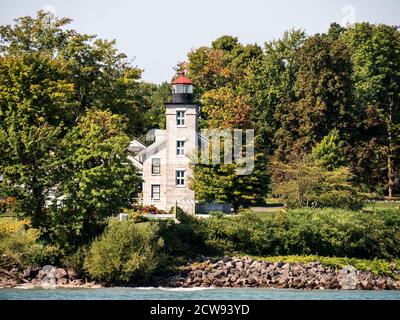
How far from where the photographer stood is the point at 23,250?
42281 millimetres

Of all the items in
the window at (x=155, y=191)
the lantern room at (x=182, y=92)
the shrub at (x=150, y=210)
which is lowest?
the shrub at (x=150, y=210)

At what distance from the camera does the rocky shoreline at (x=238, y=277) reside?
1623 inches

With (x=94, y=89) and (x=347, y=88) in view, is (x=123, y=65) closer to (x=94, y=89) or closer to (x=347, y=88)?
(x=94, y=89)

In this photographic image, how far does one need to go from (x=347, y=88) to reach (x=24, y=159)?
2634cm

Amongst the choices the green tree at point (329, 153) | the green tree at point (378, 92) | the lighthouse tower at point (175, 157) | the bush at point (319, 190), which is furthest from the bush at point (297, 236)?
the green tree at point (378, 92)

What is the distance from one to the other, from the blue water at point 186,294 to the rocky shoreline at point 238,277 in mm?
794

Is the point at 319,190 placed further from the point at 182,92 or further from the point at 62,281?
the point at 62,281

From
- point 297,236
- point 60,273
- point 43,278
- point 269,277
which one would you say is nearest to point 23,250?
point 43,278

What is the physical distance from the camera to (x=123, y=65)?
61.8 metres

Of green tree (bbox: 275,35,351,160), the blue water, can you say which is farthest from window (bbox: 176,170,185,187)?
the blue water

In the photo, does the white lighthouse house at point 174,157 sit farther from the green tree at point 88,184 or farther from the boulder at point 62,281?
the boulder at point 62,281

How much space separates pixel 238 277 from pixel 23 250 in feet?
28.3
